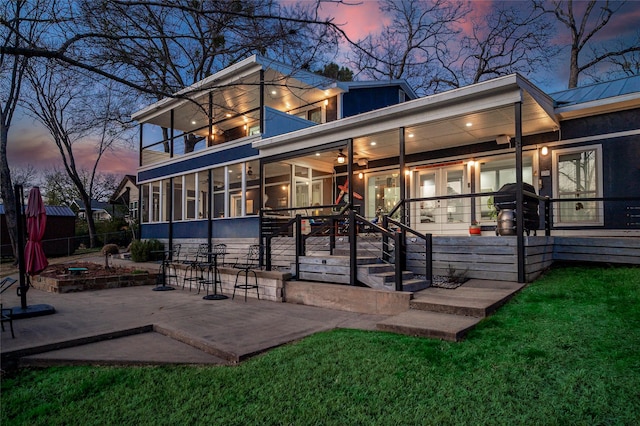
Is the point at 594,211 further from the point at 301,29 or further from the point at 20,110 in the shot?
the point at 20,110

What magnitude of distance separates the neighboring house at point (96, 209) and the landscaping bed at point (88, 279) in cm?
2761

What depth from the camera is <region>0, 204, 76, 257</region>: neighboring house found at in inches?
802

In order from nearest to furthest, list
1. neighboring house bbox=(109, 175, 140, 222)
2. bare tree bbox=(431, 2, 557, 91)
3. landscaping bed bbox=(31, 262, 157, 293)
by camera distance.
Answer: landscaping bed bbox=(31, 262, 157, 293) → bare tree bbox=(431, 2, 557, 91) → neighboring house bbox=(109, 175, 140, 222)

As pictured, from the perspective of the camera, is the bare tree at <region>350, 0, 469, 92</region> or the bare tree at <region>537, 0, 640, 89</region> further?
the bare tree at <region>350, 0, 469, 92</region>

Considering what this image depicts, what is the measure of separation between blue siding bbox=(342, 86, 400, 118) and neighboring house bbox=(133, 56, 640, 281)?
0.17 ft

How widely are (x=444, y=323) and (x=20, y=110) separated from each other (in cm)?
2355

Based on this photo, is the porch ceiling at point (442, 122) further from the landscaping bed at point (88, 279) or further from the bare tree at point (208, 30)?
the landscaping bed at point (88, 279)

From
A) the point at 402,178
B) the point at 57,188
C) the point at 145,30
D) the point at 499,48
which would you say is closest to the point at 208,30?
the point at 145,30

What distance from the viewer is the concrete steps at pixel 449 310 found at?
4.57m

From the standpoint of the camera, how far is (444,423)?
271cm

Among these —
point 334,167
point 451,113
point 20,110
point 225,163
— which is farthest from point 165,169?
point 451,113

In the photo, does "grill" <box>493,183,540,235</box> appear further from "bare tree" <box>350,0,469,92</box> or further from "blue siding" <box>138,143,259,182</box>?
"bare tree" <box>350,0,469,92</box>

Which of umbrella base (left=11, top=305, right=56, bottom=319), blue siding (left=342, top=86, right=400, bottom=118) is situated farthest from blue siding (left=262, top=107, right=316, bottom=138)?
umbrella base (left=11, top=305, right=56, bottom=319)

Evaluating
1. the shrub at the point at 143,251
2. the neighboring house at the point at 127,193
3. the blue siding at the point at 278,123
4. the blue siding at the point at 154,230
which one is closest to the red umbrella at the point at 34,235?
the blue siding at the point at 278,123
